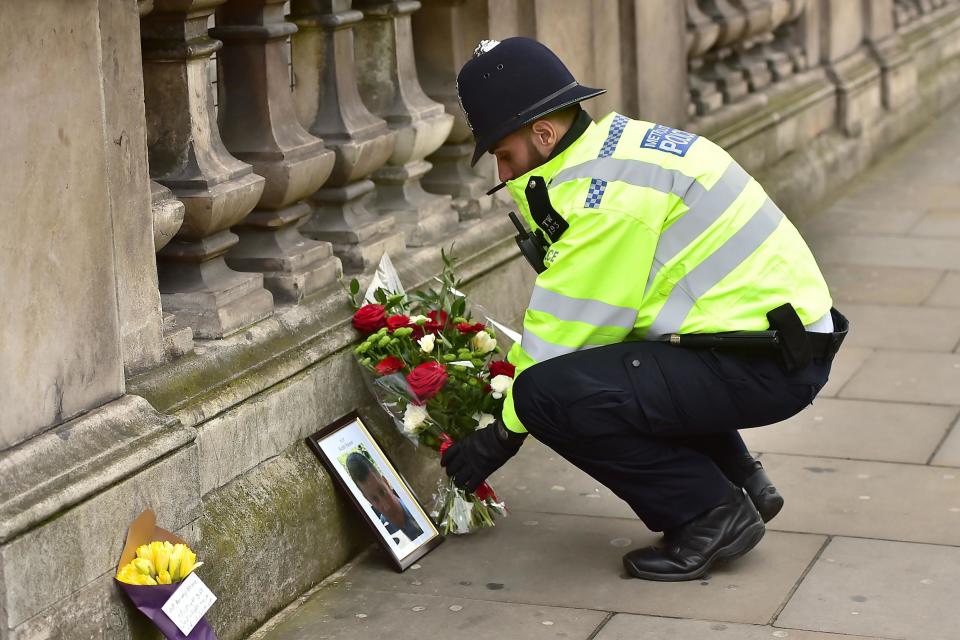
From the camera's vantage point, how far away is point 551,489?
471cm

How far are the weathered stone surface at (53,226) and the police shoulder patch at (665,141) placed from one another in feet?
4.17

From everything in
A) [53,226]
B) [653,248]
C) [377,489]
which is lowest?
[377,489]

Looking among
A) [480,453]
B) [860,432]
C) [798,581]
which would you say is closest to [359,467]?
[480,453]

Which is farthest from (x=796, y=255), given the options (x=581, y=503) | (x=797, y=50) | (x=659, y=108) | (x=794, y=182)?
(x=797, y=50)

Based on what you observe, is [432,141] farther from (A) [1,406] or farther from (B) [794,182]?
(B) [794,182]

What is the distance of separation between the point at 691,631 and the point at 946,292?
143 inches

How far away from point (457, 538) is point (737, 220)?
47.0 inches

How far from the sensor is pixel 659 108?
263 inches

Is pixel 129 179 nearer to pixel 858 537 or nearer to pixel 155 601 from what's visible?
pixel 155 601

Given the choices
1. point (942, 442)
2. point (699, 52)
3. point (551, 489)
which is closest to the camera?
point (551, 489)

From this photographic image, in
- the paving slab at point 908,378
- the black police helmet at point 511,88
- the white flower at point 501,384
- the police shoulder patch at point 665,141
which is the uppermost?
the black police helmet at point 511,88

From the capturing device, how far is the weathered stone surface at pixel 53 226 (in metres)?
2.97

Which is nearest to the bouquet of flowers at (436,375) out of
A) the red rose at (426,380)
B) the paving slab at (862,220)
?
the red rose at (426,380)

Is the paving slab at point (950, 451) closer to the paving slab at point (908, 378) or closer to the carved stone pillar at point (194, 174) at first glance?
the paving slab at point (908, 378)
